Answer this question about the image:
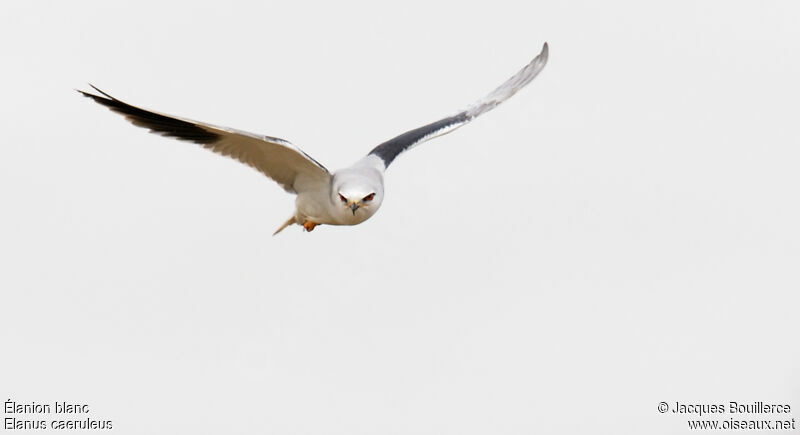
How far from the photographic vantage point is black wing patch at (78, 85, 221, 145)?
9.84 m

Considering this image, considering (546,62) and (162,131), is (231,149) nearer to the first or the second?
(162,131)

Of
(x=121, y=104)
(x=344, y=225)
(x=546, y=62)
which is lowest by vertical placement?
(x=344, y=225)

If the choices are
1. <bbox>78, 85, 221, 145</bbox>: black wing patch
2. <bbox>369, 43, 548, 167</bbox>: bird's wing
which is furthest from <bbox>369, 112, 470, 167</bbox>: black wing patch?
<bbox>78, 85, 221, 145</bbox>: black wing patch

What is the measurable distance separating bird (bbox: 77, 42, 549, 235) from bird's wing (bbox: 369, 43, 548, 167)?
0.7 inches

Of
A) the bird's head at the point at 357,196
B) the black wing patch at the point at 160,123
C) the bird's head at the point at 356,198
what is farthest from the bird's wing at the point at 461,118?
the black wing patch at the point at 160,123

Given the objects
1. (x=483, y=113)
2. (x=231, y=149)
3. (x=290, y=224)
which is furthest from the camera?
(x=483, y=113)

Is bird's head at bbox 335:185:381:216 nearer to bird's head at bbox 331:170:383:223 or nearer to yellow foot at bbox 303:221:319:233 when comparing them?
bird's head at bbox 331:170:383:223

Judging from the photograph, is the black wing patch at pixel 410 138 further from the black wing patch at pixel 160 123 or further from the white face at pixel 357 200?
the black wing patch at pixel 160 123

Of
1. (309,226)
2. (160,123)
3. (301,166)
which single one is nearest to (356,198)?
(301,166)

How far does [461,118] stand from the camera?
1220 cm

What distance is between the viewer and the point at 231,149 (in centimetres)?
1049

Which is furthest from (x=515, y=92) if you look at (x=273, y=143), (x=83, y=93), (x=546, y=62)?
(x=83, y=93)

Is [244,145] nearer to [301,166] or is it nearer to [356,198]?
[301,166]

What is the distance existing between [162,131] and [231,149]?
0.62 m
